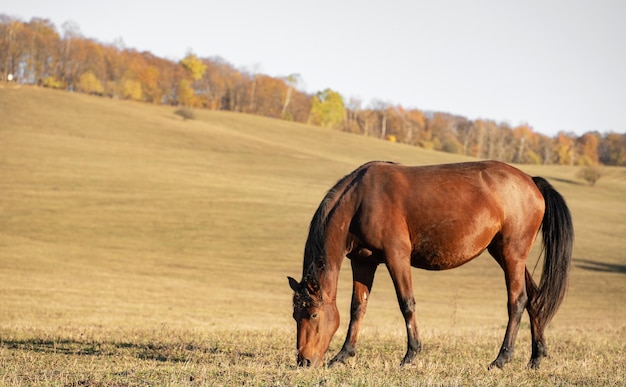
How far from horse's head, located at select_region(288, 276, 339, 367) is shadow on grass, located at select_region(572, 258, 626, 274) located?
112 ft

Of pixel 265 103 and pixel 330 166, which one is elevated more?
pixel 265 103

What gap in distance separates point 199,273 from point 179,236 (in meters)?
7.50

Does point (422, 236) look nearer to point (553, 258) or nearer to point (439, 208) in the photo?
point (439, 208)

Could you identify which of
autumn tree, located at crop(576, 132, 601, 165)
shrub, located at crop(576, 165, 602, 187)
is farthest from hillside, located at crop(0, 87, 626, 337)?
autumn tree, located at crop(576, 132, 601, 165)

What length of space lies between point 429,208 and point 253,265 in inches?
1097

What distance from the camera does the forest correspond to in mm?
116625

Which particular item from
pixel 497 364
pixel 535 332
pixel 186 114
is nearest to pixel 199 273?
pixel 535 332

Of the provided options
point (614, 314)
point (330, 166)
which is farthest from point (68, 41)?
point (614, 314)

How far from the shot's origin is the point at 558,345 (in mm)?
12062

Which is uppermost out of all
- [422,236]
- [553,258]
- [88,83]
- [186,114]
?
[88,83]

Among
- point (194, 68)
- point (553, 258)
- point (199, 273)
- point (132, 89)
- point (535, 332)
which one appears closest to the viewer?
point (535, 332)

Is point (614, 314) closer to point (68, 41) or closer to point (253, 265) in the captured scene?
point (253, 265)

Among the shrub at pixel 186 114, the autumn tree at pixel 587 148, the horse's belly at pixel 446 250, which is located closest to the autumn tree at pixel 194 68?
the shrub at pixel 186 114

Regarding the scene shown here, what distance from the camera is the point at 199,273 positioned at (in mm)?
33812
